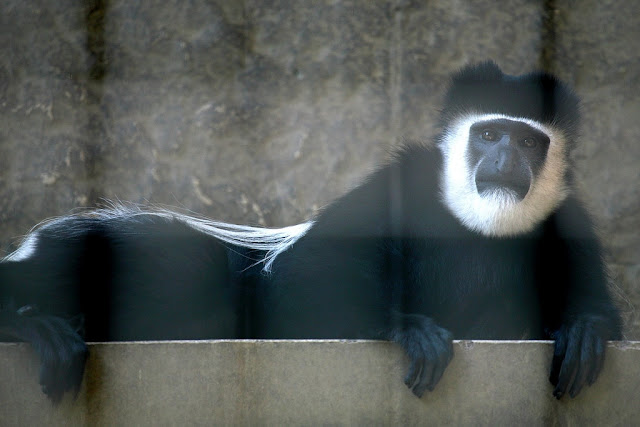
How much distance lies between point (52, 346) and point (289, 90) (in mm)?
1205

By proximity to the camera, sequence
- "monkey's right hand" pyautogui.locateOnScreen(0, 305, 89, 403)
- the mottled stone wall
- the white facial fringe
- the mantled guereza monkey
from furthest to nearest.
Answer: the mottled stone wall, the white facial fringe, the mantled guereza monkey, "monkey's right hand" pyautogui.locateOnScreen(0, 305, 89, 403)

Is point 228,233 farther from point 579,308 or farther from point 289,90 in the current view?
point 579,308

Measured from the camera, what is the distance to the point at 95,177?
236cm

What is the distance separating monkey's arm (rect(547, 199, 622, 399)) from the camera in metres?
1.41

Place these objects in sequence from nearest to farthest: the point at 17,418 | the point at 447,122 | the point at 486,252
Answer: the point at 17,418, the point at 486,252, the point at 447,122

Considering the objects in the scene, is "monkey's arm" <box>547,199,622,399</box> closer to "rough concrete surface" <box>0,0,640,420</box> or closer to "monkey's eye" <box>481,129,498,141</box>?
"monkey's eye" <box>481,129,498,141</box>

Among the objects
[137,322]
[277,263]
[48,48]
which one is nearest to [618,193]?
[277,263]

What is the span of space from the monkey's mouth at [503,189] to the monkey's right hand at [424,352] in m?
0.35

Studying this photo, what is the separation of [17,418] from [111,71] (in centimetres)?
124

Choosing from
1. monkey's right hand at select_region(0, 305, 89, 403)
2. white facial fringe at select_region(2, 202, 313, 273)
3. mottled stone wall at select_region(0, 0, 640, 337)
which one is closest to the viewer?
monkey's right hand at select_region(0, 305, 89, 403)

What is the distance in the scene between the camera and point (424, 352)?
1.39 m

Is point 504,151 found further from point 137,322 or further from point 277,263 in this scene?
point 137,322

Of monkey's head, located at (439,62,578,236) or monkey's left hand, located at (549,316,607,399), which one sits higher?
monkey's head, located at (439,62,578,236)

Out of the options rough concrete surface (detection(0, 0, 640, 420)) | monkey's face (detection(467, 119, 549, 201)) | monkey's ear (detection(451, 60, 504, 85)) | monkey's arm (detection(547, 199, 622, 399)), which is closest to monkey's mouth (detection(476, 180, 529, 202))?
monkey's face (detection(467, 119, 549, 201))
